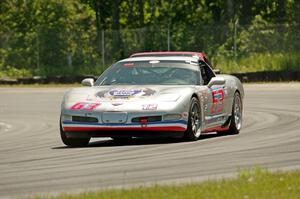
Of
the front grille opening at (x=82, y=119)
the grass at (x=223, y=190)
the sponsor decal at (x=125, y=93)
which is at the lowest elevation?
the front grille opening at (x=82, y=119)

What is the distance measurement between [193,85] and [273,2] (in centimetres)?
4566

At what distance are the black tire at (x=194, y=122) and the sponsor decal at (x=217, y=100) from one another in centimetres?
85

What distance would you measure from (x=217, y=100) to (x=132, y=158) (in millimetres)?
4334

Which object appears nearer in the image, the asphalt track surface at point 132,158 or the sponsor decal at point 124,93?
the asphalt track surface at point 132,158

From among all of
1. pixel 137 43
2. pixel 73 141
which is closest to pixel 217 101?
pixel 73 141

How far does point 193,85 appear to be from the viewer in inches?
653

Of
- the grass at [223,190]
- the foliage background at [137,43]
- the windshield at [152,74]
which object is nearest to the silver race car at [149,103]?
the windshield at [152,74]

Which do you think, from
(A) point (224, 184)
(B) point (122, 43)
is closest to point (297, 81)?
(B) point (122, 43)

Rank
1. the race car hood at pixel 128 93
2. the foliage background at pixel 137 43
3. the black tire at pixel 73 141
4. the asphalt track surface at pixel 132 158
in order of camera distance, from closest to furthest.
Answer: the asphalt track surface at pixel 132 158 < the race car hood at pixel 128 93 < the black tire at pixel 73 141 < the foliage background at pixel 137 43

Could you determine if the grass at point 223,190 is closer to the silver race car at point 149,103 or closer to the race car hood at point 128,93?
the silver race car at point 149,103

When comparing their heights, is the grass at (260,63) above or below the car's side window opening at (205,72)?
below

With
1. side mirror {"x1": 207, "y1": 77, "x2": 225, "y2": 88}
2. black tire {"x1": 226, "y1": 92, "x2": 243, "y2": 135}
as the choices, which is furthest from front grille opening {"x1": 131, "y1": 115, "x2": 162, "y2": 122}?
black tire {"x1": 226, "y1": 92, "x2": 243, "y2": 135}

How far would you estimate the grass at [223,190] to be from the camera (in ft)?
30.1

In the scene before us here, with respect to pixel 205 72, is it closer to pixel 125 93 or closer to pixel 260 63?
pixel 125 93
